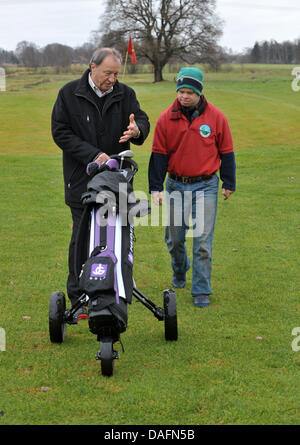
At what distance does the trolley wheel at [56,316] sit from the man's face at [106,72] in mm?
1774

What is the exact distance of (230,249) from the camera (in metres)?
8.80

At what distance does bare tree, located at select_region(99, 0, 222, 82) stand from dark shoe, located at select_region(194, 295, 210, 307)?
57205 millimetres

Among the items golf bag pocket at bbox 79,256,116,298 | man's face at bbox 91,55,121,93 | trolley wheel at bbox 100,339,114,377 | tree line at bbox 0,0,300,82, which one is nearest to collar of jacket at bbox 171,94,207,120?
man's face at bbox 91,55,121,93

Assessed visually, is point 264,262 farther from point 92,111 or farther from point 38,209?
point 38,209

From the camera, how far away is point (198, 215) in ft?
21.1

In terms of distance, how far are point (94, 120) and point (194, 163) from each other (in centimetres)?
125

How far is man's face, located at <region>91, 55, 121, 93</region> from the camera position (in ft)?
17.1

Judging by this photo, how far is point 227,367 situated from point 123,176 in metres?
1.63

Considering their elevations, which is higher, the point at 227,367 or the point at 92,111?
the point at 92,111

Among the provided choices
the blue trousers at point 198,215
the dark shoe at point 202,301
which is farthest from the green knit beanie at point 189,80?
the dark shoe at point 202,301

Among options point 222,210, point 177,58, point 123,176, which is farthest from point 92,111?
point 177,58

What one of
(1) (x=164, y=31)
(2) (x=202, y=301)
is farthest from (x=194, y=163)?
(1) (x=164, y=31)

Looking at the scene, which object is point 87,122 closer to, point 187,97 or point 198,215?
point 187,97

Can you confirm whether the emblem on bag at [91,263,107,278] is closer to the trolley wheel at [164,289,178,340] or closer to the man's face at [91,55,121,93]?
the trolley wheel at [164,289,178,340]
